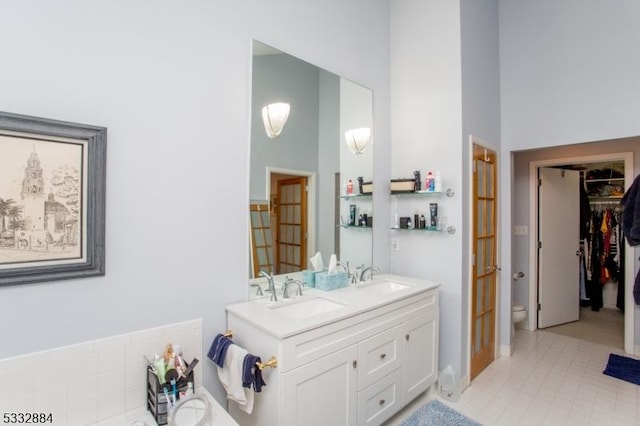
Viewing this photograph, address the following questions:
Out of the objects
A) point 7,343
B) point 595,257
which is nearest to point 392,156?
point 7,343

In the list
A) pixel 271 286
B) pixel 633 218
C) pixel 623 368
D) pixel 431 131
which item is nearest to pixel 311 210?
pixel 271 286

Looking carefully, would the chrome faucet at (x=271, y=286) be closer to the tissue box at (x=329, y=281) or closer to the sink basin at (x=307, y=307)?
the sink basin at (x=307, y=307)

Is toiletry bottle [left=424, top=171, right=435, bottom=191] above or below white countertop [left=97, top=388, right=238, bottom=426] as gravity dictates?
above

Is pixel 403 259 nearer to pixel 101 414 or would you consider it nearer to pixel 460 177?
pixel 460 177

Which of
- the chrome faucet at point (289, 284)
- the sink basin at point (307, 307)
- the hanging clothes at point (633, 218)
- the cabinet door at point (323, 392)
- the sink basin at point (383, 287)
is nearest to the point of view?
the cabinet door at point (323, 392)

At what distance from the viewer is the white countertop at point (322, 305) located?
162 centimetres

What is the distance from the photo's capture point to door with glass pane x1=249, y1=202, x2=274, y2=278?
205cm

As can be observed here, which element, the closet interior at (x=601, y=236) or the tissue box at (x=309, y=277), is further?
the closet interior at (x=601, y=236)

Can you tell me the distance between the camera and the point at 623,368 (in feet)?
10.0

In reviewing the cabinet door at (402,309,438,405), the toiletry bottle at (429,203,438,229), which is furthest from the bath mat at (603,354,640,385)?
the toiletry bottle at (429,203,438,229)

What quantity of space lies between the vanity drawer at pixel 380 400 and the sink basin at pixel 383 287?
0.59 metres

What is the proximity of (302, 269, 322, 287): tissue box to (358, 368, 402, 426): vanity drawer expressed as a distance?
0.79 m

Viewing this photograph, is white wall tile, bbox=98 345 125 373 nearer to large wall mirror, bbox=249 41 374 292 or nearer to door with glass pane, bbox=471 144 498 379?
large wall mirror, bbox=249 41 374 292

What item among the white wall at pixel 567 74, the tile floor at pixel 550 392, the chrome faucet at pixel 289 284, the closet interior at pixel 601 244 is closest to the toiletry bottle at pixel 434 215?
the white wall at pixel 567 74
